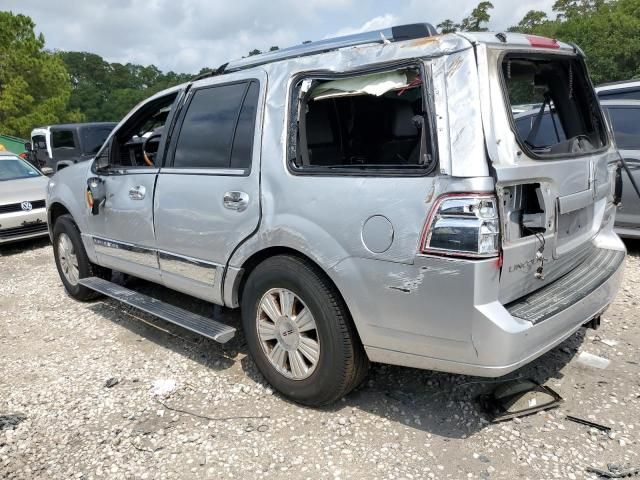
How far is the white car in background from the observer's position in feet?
25.3

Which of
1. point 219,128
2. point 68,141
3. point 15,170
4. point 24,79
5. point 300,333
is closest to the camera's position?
point 300,333

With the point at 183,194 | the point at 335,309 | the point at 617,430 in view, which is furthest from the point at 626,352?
the point at 183,194

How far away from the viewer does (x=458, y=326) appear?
2320 millimetres

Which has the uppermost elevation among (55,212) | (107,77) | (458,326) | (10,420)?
(107,77)

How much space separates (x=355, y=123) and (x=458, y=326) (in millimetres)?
1707

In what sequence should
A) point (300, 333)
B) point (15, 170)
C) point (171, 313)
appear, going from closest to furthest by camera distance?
point (300, 333)
point (171, 313)
point (15, 170)

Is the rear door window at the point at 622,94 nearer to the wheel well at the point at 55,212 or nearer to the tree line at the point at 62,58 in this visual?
the wheel well at the point at 55,212

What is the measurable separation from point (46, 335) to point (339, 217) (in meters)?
3.14

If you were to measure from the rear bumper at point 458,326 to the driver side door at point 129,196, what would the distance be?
2.02 meters

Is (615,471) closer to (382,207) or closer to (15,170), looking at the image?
(382,207)

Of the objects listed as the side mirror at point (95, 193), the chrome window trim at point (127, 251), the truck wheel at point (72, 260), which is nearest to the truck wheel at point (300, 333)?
the chrome window trim at point (127, 251)

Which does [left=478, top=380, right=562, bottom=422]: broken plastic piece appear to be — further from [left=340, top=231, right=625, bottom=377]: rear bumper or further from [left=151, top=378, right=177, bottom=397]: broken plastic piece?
[left=151, top=378, right=177, bottom=397]: broken plastic piece

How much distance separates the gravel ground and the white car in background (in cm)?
421

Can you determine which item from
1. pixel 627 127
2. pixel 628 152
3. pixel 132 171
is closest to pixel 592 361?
pixel 628 152
